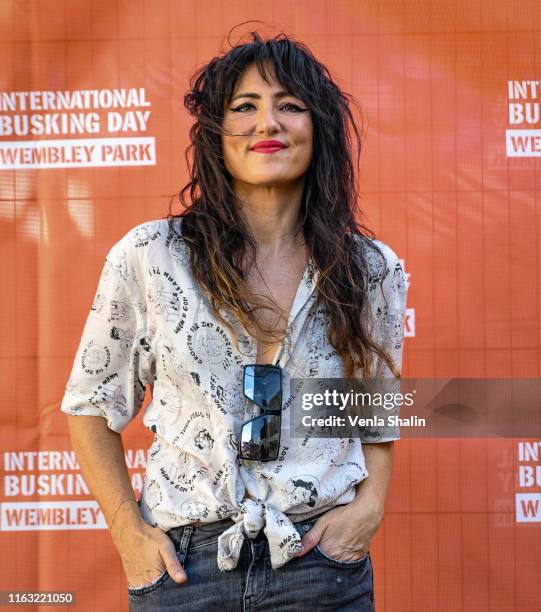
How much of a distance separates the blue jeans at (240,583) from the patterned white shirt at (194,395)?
2cm

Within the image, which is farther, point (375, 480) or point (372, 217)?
point (372, 217)

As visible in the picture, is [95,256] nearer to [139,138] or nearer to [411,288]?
[139,138]

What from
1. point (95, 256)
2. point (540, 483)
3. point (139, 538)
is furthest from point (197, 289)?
point (540, 483)

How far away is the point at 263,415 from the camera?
1497mm

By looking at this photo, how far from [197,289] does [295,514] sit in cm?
43

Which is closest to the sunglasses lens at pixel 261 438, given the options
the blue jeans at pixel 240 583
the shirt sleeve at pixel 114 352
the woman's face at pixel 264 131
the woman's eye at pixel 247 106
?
the blue jeans at pixel 240 583

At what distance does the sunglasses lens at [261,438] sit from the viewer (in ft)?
4.80

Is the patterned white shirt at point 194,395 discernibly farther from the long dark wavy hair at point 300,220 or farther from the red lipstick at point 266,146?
the red lipstick at point 266,146

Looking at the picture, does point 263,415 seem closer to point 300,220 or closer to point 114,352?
point 114,352

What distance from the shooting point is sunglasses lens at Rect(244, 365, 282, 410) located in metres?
1.50

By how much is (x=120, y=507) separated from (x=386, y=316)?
0.62 m

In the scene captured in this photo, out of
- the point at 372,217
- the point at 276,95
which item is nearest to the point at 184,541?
the point at 276,95

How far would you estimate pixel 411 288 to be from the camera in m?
2.56

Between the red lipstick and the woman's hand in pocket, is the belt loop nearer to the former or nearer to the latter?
the woman's hand in pocket
